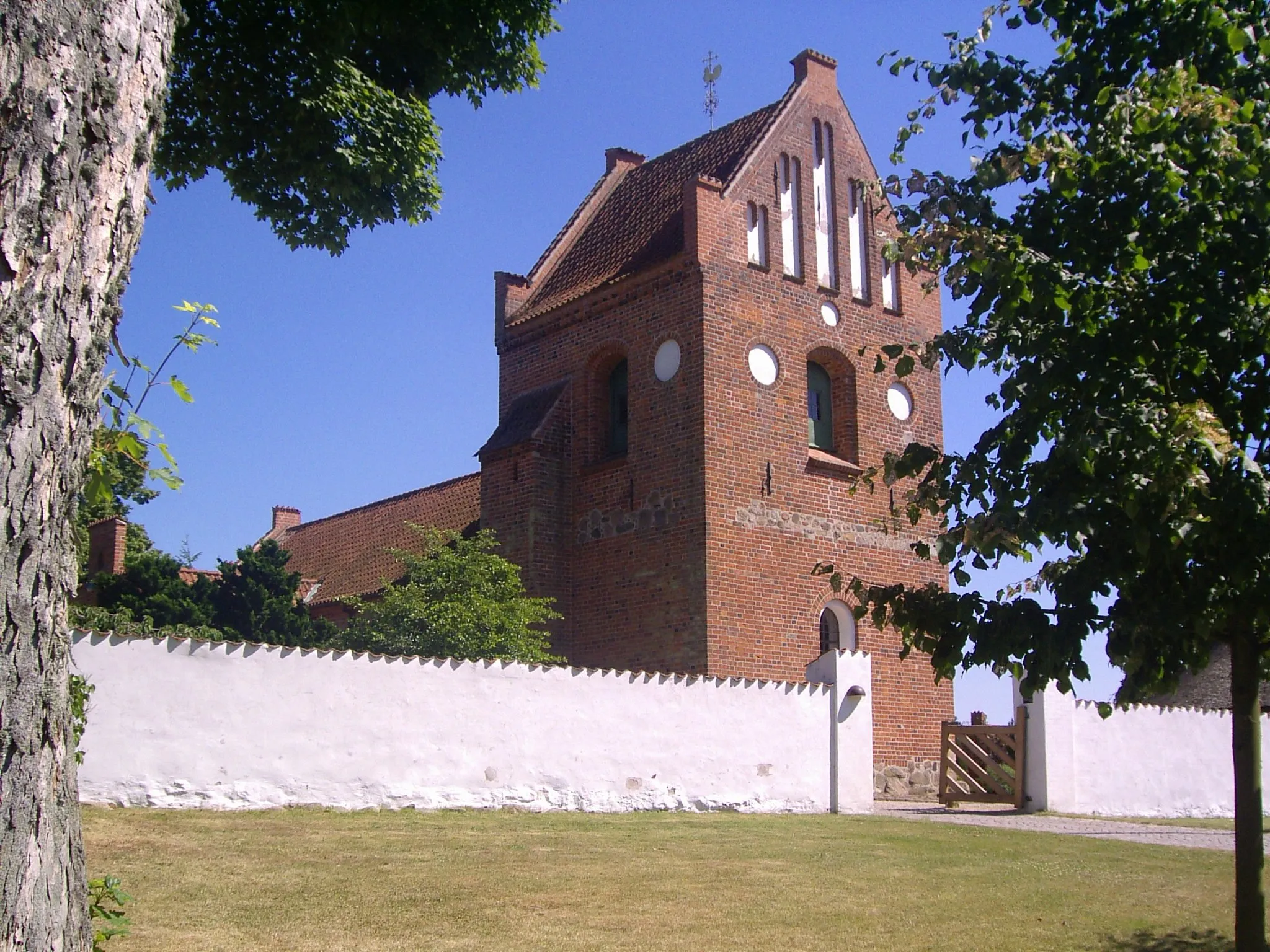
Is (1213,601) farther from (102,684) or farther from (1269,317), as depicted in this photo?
(102,684)

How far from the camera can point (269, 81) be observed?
11.3 m

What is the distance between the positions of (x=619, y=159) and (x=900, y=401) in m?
8.53

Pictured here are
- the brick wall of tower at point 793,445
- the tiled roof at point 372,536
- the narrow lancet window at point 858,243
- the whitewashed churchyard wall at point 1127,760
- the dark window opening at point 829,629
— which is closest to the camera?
the whitewashed churchyard wall at point 1127,760

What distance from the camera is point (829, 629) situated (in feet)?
68.0

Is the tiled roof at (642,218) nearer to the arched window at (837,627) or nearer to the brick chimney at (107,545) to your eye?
the arched window at (837,627)

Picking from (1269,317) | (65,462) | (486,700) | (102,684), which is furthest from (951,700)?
(65,462)

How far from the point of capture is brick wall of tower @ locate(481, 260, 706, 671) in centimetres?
1944

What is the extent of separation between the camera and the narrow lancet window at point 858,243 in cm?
2230

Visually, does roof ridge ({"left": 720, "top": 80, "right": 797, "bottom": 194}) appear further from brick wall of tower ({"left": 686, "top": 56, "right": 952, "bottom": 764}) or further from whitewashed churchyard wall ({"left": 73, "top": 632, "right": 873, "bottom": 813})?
whitewashed churchyard wall ({"left": 73, "top": 632, "right": 873, "bottom": 813})

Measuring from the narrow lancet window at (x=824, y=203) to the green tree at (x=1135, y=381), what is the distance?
14505mm

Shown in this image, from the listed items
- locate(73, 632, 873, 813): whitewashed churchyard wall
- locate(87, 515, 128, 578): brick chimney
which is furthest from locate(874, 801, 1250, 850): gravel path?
locate(87, 515, 128, 578): brick chimney

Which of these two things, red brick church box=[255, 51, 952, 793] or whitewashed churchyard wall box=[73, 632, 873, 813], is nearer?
whitewashed churchyard wall box=[73, 632, 873, 813]

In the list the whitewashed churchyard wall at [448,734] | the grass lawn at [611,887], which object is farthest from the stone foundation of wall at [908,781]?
the grass lawn at [611,887]

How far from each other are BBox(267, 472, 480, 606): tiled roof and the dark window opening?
26.0 ft
